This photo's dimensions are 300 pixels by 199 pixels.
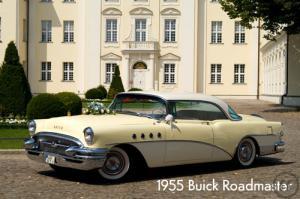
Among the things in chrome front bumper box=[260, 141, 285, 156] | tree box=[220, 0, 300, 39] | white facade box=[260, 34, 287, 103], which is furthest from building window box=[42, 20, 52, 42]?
chrome front bumper box=[260, 141, 285, 156]

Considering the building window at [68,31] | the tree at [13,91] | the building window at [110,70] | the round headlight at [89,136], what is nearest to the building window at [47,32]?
the building window at [68,31]

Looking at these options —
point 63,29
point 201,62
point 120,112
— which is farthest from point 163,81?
point 120,112

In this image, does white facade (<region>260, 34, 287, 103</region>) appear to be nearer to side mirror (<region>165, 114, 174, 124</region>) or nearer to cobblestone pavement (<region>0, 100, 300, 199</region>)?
cobblestone pavement (<region>0, 100, 300, 199</region>)

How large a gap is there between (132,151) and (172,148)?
0.71 meters

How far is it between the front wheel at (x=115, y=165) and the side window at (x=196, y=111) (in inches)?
51.0

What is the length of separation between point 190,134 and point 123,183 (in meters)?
1.56

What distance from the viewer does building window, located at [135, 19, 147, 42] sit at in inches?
1970

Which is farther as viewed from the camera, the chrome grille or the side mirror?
the side mirror

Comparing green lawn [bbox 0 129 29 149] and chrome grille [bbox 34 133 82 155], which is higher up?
chrome grille [bbox 34 133 82 155]

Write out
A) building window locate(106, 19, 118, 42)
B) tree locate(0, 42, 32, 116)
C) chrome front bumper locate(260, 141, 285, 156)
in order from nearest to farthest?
chrome front bumper locate(260, 141, 285, 156) → tree locate(0, 42, 32, 116) → building window locate(106, 19, 118, 42)

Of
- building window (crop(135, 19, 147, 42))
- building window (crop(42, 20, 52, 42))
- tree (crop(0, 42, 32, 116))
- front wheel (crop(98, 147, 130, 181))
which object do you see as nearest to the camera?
front wheel (crop(98, 147, 130, 181))

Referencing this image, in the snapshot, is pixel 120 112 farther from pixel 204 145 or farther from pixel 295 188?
pixel 295 188

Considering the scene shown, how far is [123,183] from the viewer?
8.58m

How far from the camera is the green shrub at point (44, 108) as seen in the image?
1741 centimetres
